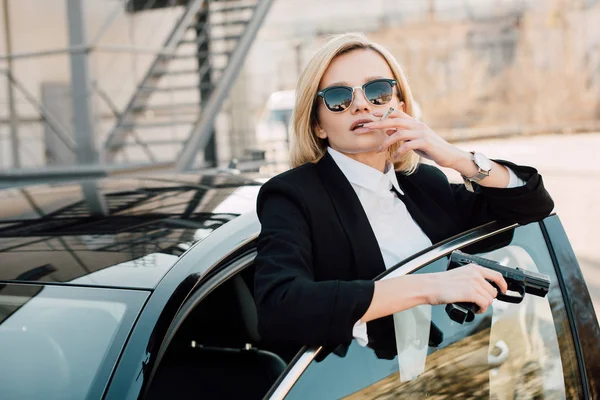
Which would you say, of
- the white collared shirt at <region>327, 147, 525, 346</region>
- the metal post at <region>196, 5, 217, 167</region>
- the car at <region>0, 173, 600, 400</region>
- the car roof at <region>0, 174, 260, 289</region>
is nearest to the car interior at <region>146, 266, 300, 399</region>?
the car at <region>0, 173, 600, 400</region>

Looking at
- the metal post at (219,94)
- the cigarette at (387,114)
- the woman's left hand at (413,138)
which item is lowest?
the metal post at (219,94)

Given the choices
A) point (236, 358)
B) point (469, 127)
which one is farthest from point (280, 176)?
point (469, 127)

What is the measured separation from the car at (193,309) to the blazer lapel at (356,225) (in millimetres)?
109

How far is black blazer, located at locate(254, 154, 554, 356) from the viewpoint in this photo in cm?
139

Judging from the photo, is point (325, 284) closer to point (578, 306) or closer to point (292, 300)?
point (292, 300)

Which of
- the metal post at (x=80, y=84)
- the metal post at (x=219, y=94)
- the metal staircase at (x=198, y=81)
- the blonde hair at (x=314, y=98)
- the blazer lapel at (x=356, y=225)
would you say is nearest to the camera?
the blazer lapel at (x=356, y=225)

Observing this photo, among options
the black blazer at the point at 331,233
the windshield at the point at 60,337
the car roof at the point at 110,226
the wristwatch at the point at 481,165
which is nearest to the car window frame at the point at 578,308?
the black blazer at the point at 331,233

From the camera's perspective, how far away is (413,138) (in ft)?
5.55

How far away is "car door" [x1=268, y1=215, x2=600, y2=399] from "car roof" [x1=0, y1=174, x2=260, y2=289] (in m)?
0.47

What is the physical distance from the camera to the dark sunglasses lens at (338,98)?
1712mm

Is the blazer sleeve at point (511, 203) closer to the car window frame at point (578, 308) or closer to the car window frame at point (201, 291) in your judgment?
the car window frame at point (578, 308)

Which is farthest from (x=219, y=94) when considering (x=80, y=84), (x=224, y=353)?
(x=224, y=353)

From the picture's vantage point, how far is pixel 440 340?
60.5 inches

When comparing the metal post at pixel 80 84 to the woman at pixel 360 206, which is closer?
the woman at pixel 360 206
